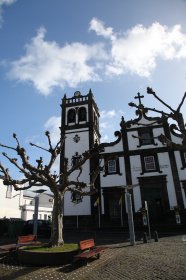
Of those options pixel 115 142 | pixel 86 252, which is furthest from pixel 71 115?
pixel 86 252

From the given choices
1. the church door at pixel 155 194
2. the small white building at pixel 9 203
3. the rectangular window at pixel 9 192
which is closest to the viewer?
the church door at pixel 155 194

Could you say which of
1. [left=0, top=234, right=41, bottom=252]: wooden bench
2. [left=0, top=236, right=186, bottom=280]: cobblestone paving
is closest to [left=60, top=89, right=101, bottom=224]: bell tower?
[left=0, top=234, right=41, bottom=252]: wooden bench

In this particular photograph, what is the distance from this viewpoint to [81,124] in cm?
3406

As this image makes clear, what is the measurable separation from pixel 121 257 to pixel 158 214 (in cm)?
1762

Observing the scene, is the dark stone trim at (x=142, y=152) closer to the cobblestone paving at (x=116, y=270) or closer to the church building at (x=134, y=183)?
the church building at (x=134, y=183)

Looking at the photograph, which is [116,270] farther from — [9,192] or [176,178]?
[9,192]

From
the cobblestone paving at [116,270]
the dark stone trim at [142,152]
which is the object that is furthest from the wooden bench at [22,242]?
the dark stone trim at [142,152]

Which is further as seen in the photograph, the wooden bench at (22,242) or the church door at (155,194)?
the church door at (155,194)

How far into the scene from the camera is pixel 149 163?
29.7m

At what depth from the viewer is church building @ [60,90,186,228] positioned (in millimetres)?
26859

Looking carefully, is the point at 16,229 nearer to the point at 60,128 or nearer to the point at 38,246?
the point at 38,246

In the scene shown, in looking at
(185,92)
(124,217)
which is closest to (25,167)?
(185,92)

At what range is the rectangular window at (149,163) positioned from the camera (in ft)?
96.4

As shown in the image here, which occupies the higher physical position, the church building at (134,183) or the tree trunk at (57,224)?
the church building at (134,183)
